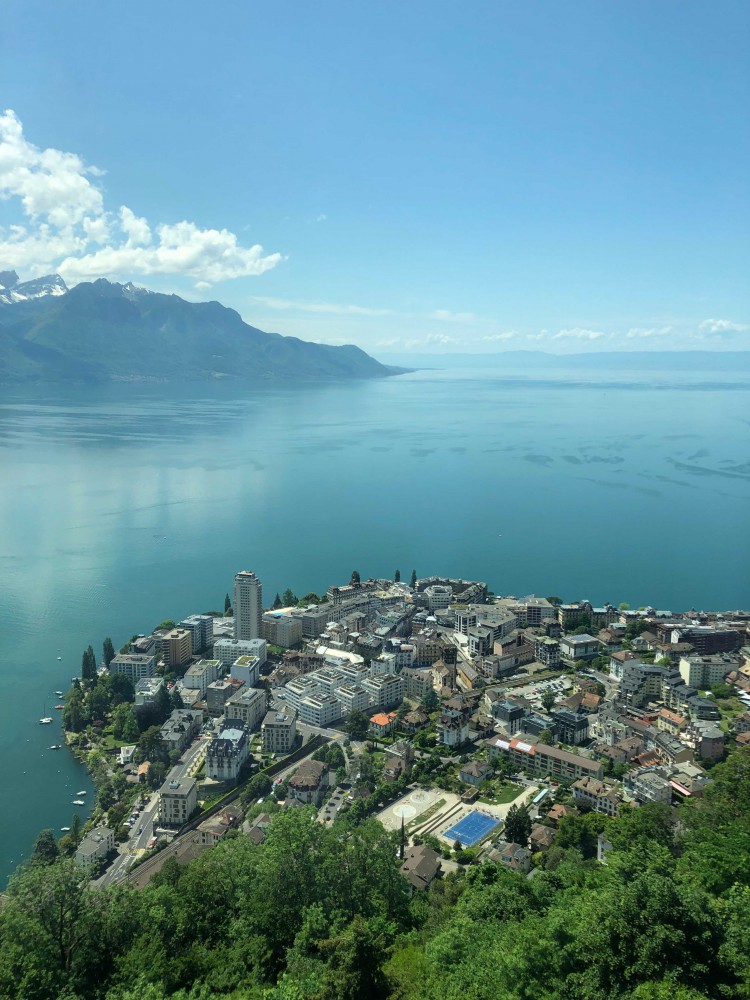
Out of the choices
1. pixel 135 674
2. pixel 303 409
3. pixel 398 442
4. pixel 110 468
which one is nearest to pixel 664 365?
pixel 303 409

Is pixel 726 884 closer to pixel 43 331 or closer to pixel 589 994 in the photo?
pixel 589 994

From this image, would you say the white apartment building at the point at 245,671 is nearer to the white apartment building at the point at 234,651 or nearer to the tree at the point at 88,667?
the white apartment building at the point at 234,651

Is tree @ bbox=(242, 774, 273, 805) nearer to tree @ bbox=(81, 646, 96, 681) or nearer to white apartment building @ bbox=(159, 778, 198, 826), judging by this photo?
white apartment building @ bbox=(159, 778, 198, 826)

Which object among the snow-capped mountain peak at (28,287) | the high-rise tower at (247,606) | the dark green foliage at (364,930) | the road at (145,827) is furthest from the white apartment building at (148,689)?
the snow-capped mountain peak at (28,287)

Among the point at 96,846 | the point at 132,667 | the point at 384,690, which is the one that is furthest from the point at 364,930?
the point at 132,667

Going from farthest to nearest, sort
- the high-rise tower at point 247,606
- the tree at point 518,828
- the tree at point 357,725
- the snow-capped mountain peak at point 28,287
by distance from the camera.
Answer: the snow-capped mountain peak at point 28,287
the high-rise tower at point 247,606
the tree at point 357,725
the tree at point 518,828

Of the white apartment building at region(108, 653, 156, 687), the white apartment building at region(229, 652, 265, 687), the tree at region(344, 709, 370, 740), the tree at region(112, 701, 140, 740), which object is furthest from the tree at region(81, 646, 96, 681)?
the tree at region(344, 709, 370, 740)
